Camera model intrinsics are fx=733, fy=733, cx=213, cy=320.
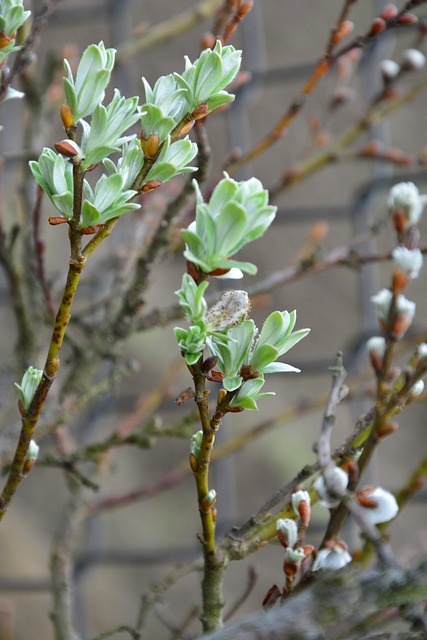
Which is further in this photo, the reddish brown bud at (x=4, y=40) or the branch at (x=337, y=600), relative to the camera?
the reddish brown bud at (x=4, y=40)

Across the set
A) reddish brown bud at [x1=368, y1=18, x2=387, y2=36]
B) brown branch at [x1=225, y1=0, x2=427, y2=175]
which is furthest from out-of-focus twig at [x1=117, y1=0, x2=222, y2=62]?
reddish brown bud at [x1=368, y1=18, x2=387, y2=36]

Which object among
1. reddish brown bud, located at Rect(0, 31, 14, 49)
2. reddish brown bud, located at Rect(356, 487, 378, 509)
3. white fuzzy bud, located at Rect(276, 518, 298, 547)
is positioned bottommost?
white fuzzy bud, located at Rect(276, 518, 298, 547)

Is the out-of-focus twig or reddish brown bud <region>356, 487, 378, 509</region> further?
the out-of-focus twig

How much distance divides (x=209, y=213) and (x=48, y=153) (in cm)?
7

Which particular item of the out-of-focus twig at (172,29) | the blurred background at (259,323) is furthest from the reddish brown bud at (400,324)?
the blurred background at (259,323)

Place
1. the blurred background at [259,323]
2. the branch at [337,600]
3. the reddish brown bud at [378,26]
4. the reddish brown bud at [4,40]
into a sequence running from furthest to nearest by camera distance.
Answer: the blurred background at [259,323]
the reddish brown bud at [378,26]
the reddish brown bud at [4,40]
the branch at [337,600]

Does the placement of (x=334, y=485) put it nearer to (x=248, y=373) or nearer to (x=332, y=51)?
(x=248, y=373)

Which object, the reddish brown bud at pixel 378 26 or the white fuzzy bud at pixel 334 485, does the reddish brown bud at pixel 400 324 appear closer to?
the white fuzzy bud at pixel 334 485

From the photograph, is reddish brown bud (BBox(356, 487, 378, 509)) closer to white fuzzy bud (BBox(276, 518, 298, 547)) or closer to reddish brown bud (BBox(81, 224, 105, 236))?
white fuzzy bud (BBox(276, 518, 298, 547))

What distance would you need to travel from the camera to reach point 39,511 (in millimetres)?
1311

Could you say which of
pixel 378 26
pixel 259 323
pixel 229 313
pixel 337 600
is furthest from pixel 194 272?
pixel 259 323

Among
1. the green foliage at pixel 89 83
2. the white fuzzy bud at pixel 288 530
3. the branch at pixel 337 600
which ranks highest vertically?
the green foliage at pixel 89 83

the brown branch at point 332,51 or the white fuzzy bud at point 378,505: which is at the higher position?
the brown branch at point 332,51

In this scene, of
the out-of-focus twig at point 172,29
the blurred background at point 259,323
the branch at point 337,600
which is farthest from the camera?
the blurred background at point 259,323
